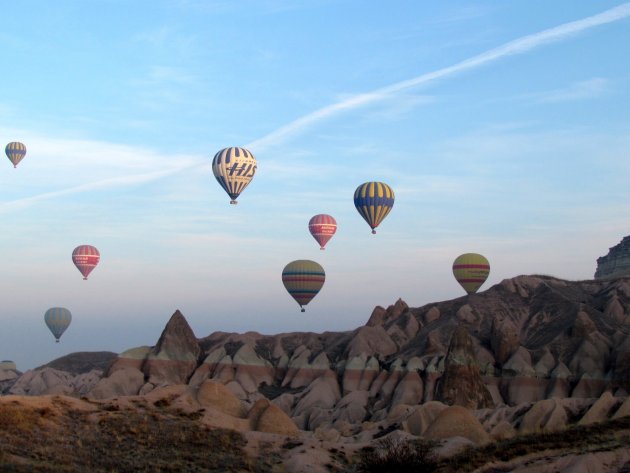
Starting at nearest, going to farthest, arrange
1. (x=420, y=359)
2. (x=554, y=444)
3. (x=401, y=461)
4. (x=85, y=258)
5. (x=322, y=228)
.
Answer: (x=554, y=444) → (x=401, y=461) → (x=420, y=359) → (x=322, y=228) → (x=85, y=258)

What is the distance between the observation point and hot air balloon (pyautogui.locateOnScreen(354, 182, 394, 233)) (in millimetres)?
114188

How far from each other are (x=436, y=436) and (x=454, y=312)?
7710 cm

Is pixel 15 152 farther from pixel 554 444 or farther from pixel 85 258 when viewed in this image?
pixel 554 444

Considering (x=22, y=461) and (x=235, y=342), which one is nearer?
(x=22, y=461)

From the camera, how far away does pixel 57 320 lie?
15788 cm

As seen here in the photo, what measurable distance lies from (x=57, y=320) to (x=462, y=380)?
79.3 meters

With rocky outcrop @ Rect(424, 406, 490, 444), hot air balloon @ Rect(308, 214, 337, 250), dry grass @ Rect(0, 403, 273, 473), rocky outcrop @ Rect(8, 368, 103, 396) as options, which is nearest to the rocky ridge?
rocky outcrop @ Rect(8, 368, 103, 396)

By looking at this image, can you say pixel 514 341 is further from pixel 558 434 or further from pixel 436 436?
pixel 558 434

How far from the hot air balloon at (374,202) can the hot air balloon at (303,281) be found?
16.8 m

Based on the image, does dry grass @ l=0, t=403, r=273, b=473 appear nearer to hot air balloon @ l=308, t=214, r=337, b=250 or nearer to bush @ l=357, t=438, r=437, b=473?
bush @ l=357, t=438, r=437, b=473

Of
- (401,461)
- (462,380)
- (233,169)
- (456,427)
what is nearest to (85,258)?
(233,169)

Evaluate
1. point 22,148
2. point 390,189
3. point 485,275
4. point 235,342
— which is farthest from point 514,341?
point 22,148

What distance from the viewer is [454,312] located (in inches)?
5458

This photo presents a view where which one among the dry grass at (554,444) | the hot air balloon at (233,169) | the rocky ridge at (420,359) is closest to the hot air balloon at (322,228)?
the rocky ridge at (420,359)
